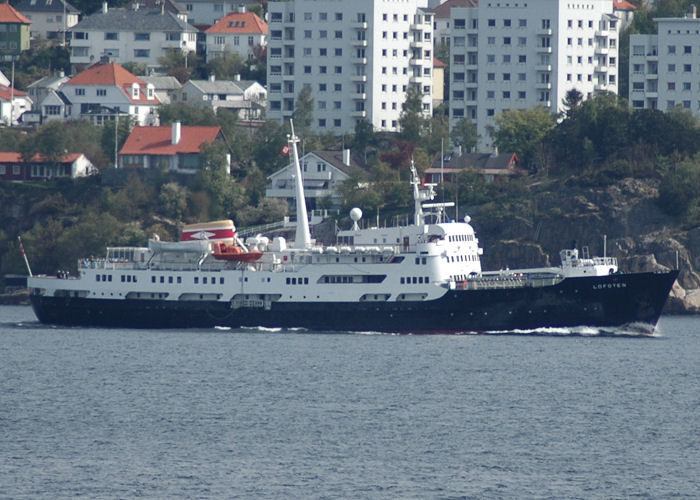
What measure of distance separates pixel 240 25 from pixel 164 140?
3799 cm

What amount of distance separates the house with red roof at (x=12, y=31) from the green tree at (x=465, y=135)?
1894 inches

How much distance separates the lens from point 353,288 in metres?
75.8

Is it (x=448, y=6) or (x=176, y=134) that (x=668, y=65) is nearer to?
(x=448, y=6)

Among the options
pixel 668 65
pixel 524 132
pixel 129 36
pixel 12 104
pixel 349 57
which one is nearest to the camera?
pixel 524 132

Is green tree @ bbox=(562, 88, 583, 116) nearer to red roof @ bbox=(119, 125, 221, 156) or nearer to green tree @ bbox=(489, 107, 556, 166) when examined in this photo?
green tree @ bbox=(489, 107, 556, 166)

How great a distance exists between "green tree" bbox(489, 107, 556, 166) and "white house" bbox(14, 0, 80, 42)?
57.5 metres

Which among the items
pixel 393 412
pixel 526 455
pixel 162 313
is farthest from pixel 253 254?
pixel 526 455

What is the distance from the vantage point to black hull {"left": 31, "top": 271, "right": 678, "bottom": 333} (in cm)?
7406

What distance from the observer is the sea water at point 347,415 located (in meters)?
45.8

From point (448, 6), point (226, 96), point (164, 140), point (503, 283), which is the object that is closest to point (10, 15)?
point (226, 96)

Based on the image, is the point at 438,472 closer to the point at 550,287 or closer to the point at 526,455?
the point at 526,455

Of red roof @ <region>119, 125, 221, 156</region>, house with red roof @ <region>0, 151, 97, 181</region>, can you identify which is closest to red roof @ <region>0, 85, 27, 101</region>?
house with red roof @ <region>0, 151, 97, 181</region>

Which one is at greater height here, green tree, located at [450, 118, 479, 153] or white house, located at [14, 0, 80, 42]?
white house, located at [14, 0, 80, 42]

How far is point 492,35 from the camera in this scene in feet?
419
